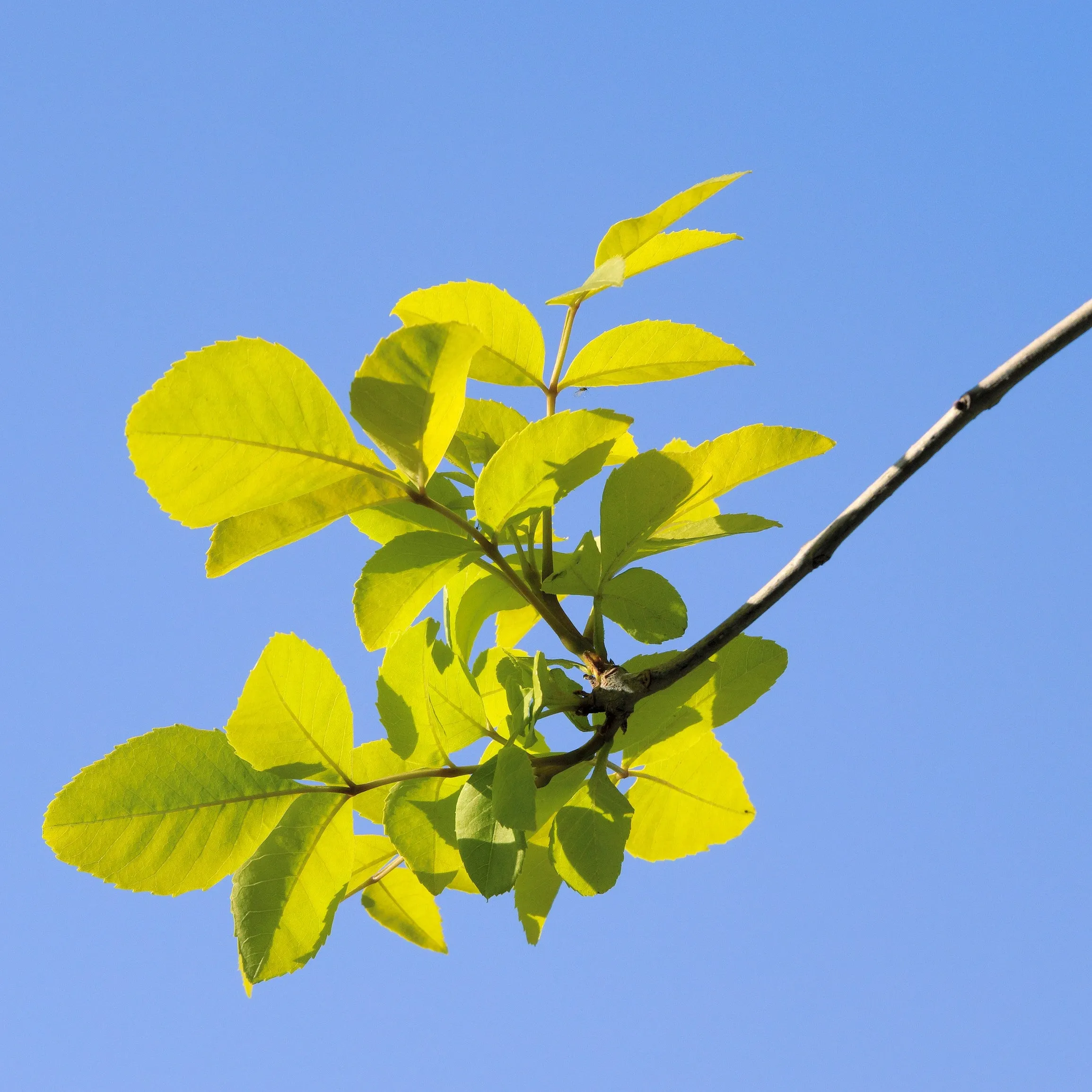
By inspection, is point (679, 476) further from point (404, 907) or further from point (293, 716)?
point (404, 907)

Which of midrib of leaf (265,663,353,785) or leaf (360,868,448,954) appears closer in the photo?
midrib of leaf (265,663,353,785)

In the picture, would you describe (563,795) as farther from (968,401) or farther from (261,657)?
(968,401)

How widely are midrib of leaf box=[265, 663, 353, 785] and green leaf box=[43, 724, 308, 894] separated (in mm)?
27

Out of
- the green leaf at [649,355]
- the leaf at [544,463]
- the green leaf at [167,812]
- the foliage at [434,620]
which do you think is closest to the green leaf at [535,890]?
the foliage at [434,620]

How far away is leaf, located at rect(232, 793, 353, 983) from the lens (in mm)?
779

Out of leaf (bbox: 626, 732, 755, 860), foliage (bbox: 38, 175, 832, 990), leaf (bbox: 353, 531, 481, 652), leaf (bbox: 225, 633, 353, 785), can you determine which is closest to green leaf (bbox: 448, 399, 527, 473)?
foliage (bbox: 38, 175, 832, 990)

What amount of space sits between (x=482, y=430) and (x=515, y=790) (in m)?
0.34

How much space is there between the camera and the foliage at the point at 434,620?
0.71m

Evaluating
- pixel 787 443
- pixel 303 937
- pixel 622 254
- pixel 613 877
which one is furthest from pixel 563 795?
pixel 622 254

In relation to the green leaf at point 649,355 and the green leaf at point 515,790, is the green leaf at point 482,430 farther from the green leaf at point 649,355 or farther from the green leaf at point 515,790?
the green leaf at point 515,790

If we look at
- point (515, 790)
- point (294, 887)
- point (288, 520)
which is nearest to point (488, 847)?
point (515, 790)

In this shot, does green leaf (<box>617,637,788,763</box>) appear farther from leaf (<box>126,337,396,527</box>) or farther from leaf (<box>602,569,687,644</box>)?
leaf (<box>126,337,396,527</box>)

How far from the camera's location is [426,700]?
0.83m

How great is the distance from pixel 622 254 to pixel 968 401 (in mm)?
329
